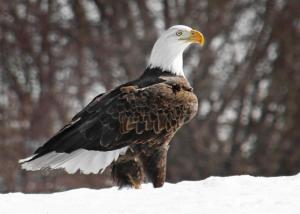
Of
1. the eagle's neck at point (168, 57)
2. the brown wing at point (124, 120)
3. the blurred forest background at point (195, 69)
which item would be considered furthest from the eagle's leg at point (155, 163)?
the blurred forest background at point (195, 69)

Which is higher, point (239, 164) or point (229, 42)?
point (229, 42)

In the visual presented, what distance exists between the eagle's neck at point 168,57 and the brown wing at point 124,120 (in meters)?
0.45

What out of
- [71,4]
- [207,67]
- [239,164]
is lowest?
[239,164]

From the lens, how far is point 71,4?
22750mm

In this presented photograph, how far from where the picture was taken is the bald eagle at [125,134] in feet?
30.8

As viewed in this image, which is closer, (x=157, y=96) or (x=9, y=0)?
(x=157, y=96)

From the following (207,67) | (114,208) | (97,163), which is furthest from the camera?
(207,67)

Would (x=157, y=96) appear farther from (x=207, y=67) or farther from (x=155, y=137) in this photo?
(x=207, y=67)

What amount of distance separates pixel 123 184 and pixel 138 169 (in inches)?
7.8

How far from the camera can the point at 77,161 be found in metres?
9.45

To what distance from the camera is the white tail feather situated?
30.8ft

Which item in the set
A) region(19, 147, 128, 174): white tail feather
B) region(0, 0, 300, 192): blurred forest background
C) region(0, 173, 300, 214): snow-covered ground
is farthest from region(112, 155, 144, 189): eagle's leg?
region(0, 0, 300, 192): blurred forest background

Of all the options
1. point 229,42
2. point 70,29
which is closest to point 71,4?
point 70,29

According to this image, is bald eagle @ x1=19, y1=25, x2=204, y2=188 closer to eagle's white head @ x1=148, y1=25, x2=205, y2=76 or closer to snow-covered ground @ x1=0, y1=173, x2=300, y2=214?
eagle's white head @ x1=148, y1=25, x2=205, y2=76
